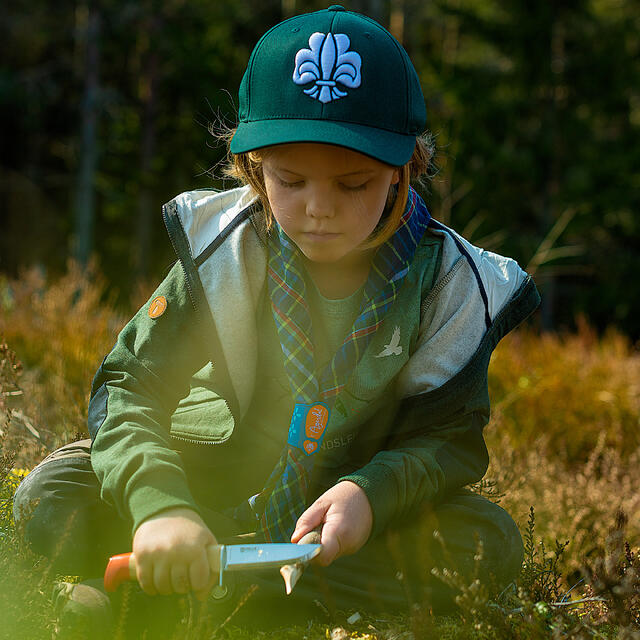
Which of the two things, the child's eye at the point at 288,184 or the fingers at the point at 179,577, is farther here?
Result: the child's eye at the point at 288,184

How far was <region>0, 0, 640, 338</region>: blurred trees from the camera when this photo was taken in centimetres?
1338

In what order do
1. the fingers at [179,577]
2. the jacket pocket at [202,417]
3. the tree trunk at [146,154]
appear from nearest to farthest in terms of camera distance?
the fingers at [179,577] → the jacket pocket at [202,417] → the tree trunk at [146,154]

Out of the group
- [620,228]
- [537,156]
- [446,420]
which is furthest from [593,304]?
[446,420]

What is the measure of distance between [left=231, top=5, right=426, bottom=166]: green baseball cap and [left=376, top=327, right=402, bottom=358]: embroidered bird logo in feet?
1.60

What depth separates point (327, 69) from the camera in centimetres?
193

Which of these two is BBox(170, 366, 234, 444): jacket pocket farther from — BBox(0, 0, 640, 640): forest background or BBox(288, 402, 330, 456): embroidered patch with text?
BBox(0, 0, 640, 640): forest background

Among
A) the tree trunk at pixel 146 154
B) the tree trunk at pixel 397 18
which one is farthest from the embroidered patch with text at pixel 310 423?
the tree trunk at pixel 397 18

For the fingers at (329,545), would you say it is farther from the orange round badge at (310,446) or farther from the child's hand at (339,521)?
the orange round badge at (310,446)

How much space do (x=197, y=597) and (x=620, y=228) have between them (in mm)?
13307

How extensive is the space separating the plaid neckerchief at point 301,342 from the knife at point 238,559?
1.30ft

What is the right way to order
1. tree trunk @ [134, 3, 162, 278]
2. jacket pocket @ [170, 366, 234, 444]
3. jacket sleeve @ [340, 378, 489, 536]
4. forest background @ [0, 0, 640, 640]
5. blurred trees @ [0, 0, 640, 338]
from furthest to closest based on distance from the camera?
tree trunk @ [134, 3, 162, 278], blurred trees @ [0, 0, 640, 338], forest background @ [0, 0, 640, 640], jacket pocket @ [170, 366, 234, 444], jacket sleeve @ [340, 378, 489, 536]

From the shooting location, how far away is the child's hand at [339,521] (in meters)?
1.80

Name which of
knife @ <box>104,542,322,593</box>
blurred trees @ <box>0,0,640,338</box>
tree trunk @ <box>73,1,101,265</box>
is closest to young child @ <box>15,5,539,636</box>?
knife @ <box>104,542,322,593</box>

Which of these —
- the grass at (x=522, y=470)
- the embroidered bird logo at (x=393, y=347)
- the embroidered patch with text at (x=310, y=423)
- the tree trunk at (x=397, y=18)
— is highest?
the tree trunk at (x=397, y=18)
